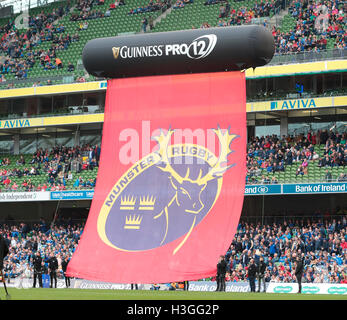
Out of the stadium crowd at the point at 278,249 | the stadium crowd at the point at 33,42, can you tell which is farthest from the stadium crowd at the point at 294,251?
the stadium crowd at the point at 33,42

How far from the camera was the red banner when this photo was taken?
675 inches

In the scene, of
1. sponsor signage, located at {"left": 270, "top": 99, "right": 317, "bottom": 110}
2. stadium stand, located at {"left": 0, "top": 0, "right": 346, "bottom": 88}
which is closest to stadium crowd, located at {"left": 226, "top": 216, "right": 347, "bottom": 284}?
sponsor signage, located at {"left": 270, "top": 99, "right": 317, "bottom": 110}

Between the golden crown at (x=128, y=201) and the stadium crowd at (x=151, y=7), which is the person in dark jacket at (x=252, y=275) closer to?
the golden crown at (x=128, y=201)

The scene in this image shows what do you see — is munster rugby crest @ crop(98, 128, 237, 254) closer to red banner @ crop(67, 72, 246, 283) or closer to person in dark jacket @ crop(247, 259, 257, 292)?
red banner @ crop(67, 72, 246, 283)

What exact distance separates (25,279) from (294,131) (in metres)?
15.1

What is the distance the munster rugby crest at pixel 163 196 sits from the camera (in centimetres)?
1738

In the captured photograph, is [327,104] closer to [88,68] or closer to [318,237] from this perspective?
[318,237]

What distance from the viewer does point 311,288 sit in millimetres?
24766

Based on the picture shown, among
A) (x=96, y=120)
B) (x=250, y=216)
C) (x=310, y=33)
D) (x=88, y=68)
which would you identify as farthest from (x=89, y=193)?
(x=88, y=68)

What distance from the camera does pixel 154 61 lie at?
1788 cm

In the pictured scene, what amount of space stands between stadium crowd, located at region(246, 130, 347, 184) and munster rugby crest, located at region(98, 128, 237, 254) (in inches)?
593

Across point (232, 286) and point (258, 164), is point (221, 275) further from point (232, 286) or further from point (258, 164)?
point (258, 164)

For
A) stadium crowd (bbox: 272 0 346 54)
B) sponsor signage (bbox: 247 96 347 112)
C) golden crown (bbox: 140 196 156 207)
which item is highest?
stadium crowd (bbox: 272 0 346 54)

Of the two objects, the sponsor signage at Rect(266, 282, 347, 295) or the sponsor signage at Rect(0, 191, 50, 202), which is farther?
the sponsor signage at Rect(0, 191, 50, 202)
